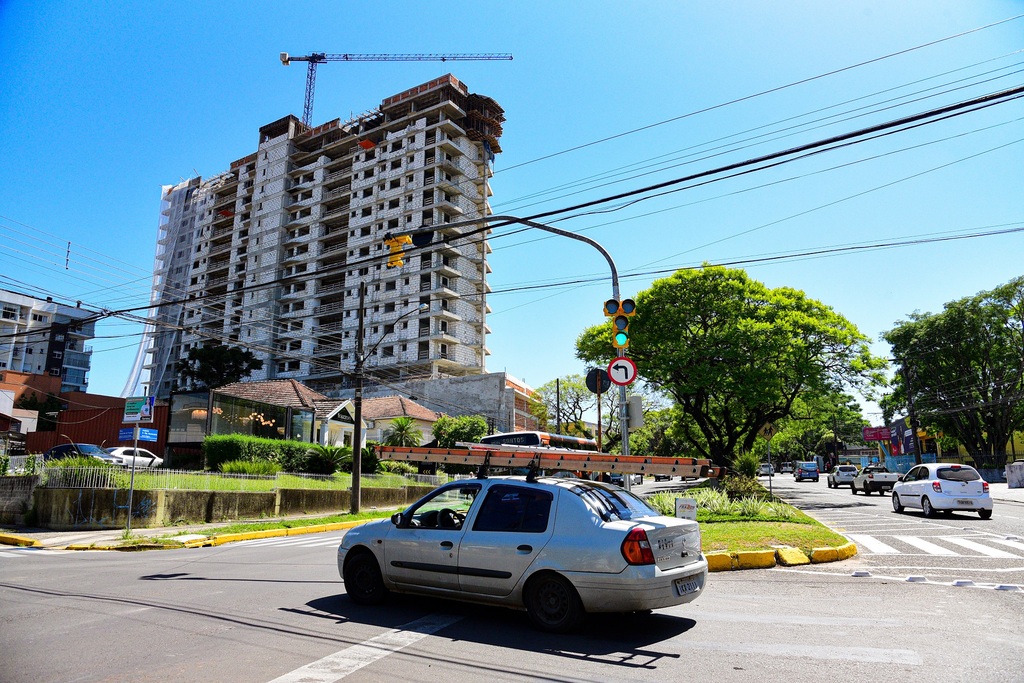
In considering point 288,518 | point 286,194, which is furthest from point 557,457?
point 286,194

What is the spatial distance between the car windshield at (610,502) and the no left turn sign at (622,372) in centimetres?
454

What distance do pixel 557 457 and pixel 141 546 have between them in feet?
35.6

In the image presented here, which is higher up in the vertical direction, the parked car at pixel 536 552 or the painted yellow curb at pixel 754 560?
the parked car at pixel 536 552

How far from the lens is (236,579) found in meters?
9.18

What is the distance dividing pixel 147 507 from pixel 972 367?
5665 centimetres

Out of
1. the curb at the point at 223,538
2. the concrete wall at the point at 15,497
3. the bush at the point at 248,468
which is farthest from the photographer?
the bush at the point at 248,468

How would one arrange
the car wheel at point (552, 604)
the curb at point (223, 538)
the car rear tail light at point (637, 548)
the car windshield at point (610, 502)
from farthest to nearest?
the curb at point (223, 538), the car windshield at point (610, 502), the car wheel at point (552, 604), the car rear tail light at point (637, 548)

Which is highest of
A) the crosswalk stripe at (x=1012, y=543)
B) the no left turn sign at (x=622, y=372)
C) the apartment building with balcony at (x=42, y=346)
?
the apartment building with balcony at (x=42, y=346)

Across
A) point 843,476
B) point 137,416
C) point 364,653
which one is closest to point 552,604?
point 364,653

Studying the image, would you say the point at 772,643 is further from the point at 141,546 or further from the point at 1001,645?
the point at 141,546

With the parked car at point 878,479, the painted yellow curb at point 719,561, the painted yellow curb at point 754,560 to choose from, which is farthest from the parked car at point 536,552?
the parked car at point 878,479

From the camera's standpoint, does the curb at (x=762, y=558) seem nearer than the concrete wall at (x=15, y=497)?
Yes

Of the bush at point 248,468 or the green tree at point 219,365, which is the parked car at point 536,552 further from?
the green tree at point 219,365

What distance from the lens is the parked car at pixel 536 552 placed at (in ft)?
19.1
